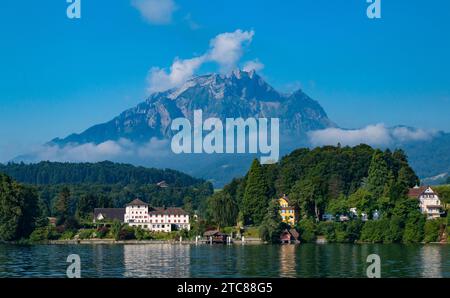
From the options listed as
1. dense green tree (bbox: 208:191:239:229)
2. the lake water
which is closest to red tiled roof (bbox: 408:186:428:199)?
dense green tree (bbox: 208:191:239:229)

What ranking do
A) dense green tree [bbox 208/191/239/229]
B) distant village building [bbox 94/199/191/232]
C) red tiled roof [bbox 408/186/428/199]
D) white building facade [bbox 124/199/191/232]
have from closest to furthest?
red tiled roof [bbox 408/186/428/199], dense green tree [bbox 208/191/239/229], distant village building [bbox 94/199/191/232], white building facade [bbox 124/199/191/232]

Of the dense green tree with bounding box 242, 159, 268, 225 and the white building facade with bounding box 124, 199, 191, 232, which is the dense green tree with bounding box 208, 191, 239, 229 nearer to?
the dense green tree with bounding box 242, 159, 268, 225

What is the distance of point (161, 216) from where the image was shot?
10488 centimetres

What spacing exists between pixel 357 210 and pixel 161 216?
33175 mm

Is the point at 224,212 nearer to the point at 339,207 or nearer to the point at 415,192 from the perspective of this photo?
the point at 339,207

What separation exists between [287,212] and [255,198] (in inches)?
152

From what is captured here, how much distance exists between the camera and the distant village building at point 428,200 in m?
80.1

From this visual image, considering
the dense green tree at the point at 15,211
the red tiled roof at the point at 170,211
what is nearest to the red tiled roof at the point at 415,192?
the red tiled roof at the point at 170,211

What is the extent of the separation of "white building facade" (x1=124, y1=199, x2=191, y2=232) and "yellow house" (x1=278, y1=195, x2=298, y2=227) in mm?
17543

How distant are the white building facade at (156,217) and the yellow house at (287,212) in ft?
57.6

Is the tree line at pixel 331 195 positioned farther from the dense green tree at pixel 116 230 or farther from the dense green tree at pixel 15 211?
the dense green tree at pixel 15 211

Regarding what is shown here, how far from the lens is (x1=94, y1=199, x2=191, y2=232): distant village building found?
10238 cm

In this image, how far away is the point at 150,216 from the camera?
105562mm
